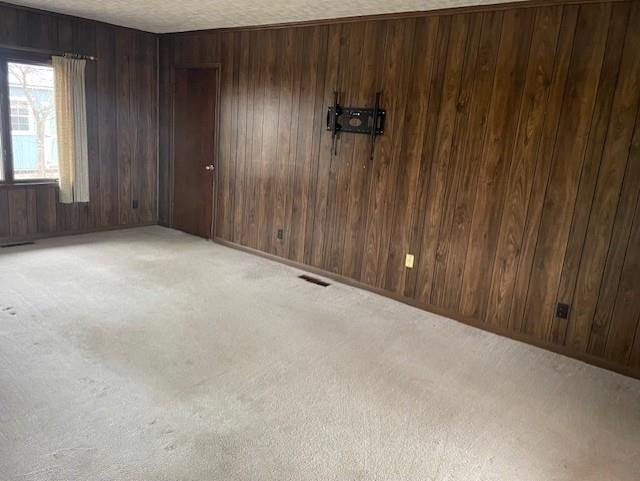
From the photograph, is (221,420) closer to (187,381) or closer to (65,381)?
(187,381)

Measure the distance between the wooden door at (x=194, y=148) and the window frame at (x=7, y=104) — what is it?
145 cm

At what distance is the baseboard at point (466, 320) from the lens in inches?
124

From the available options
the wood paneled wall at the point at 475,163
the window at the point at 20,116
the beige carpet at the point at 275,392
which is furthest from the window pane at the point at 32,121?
the wood paneled wall at the point at 475,163

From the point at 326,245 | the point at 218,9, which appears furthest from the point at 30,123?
the point at 326,245

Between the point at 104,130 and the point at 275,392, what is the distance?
4.30 m

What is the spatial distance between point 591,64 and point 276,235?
3.15 metres

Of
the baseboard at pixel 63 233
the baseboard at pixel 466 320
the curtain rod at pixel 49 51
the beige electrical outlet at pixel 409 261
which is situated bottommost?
the baseboard at pixel 466 320

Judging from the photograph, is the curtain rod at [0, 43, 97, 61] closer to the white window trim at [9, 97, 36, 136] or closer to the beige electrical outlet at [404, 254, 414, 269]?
the white window trim at [9, 97, 36, 136]

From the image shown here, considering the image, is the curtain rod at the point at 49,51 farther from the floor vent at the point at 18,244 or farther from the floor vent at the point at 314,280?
the floor vent at the point at 314,280

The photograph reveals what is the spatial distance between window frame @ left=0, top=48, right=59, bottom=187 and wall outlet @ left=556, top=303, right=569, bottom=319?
5206 mm

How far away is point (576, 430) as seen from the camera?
2.43 m

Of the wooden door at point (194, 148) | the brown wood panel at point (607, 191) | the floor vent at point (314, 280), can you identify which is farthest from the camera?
the wooden door at point (194, 148)

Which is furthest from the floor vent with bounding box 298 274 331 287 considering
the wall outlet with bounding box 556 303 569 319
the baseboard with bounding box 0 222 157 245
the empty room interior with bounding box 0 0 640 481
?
the baseboard with bounding box 0 222 157 245

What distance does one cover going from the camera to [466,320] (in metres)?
3.74
